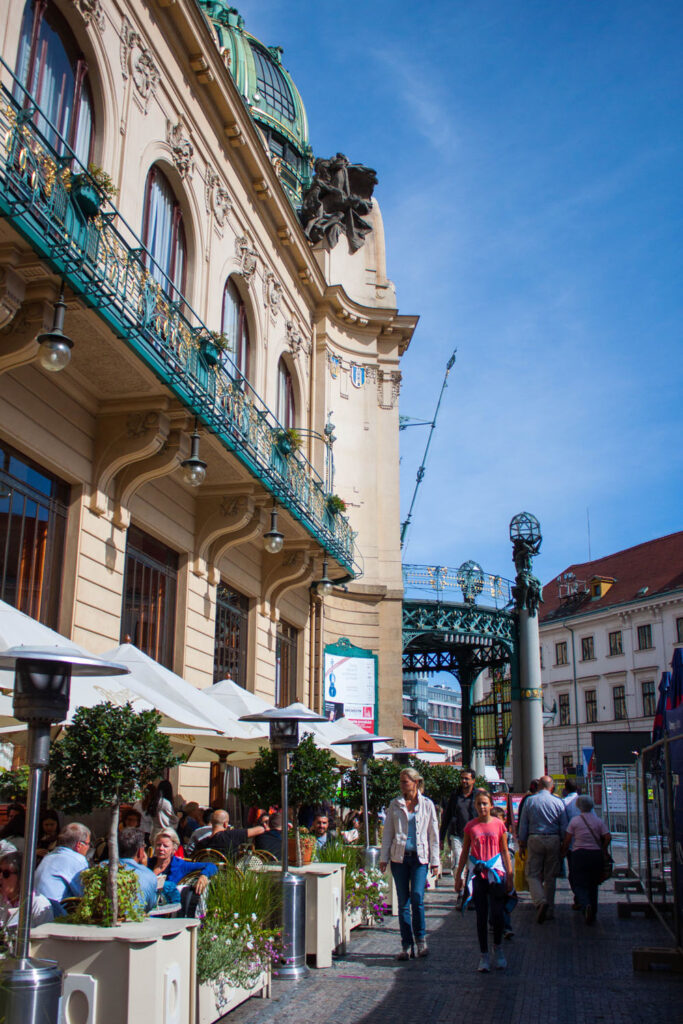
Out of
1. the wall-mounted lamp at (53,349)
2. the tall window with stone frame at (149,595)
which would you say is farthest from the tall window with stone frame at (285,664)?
the wall-mounted lamp at (53,349)

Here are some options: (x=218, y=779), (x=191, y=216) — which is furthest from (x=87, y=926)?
(x=191, y=216)

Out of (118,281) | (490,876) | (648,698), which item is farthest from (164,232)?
(648,698)

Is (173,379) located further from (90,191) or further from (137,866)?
(137,866)

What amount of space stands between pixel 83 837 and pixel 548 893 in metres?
7.17

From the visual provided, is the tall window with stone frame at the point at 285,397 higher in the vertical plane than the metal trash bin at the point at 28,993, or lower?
higher

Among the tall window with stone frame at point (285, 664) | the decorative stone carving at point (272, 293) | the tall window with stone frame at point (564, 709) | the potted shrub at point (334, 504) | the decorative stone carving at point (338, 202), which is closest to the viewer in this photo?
the decorative stone carving at point (272, 293)

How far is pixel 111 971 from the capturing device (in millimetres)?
5246

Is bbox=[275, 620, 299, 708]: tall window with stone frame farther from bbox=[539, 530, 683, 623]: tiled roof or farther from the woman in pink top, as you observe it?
bbox=[539, 530, 683, 623]: tiled roof

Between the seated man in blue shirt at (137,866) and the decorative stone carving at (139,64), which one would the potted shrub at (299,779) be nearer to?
the seated man in blue shirt at (137,866)

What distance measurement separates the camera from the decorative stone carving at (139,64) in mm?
14508

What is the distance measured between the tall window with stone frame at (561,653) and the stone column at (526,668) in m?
37.0

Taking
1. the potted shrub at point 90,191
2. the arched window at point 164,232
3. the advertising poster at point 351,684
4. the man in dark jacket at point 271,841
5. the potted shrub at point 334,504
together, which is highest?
the arched window at point 164,232

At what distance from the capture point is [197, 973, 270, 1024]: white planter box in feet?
20.8

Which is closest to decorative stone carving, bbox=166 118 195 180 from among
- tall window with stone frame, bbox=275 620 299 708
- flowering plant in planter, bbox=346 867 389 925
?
tall window with stone frame, bbox=275 620 299 708
